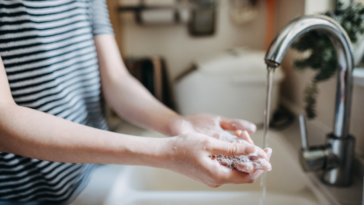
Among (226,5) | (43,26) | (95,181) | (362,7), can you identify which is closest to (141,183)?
(95,181)

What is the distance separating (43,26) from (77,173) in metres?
0.31

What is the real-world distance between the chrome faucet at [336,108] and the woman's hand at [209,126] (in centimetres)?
13

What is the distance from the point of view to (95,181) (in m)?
0.59

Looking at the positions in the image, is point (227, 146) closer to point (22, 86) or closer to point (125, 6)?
point (22, 86)

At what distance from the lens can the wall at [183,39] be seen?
4.11 ft

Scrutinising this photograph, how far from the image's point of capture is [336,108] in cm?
51

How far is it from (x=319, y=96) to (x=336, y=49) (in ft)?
1.10

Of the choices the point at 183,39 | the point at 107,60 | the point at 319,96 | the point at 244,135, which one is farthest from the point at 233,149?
the point at 183,39

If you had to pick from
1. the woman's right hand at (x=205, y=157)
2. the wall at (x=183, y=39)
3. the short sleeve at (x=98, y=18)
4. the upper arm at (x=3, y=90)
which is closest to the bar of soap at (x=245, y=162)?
the woman's right hand at (x=205, y=157)

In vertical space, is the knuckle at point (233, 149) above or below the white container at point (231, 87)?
above

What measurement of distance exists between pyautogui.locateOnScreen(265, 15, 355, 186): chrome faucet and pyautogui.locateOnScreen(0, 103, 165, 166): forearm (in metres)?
0.26

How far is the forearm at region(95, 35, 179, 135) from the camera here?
55cm

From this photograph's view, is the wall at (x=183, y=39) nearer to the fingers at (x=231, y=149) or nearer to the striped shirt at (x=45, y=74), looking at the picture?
the striped shirt at (x=45, y=74)

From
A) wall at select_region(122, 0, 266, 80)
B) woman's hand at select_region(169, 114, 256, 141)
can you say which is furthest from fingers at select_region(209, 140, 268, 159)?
wall at select_region(122, 0, 266, 80)
